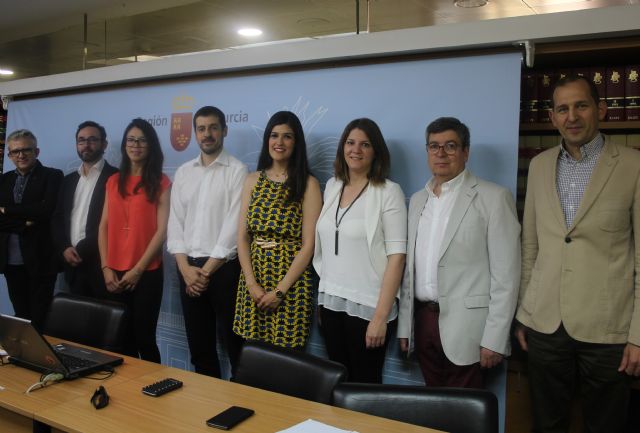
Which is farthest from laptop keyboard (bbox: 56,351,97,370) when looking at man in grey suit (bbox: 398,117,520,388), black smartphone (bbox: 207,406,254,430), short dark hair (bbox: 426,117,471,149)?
short dark hair (bbox: 426,117,471,149)

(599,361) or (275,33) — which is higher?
(275,33)

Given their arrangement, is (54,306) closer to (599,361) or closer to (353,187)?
(353,187)

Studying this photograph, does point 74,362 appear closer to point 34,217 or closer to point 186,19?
point 34,217

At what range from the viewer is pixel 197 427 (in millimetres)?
1578

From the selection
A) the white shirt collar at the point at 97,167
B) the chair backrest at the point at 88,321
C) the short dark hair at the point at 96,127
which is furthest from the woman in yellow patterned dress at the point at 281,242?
the short dark hair at the point at 96,127

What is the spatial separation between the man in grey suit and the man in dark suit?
116 inches

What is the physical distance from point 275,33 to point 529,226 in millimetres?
3707

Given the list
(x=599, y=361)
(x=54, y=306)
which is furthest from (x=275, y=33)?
(x=599, y=361)

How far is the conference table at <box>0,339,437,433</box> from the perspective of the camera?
1.58 m

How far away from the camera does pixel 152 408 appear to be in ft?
5.62

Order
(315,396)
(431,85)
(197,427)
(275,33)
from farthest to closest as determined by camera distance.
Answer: (275,33) → (431,85) → (315,396) → (197,427)

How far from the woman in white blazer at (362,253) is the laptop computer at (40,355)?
1.13 m

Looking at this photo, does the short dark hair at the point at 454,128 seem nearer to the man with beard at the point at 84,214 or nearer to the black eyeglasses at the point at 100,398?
the black eyeglasses at the point at 100,398

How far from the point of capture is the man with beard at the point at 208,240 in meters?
3.35
